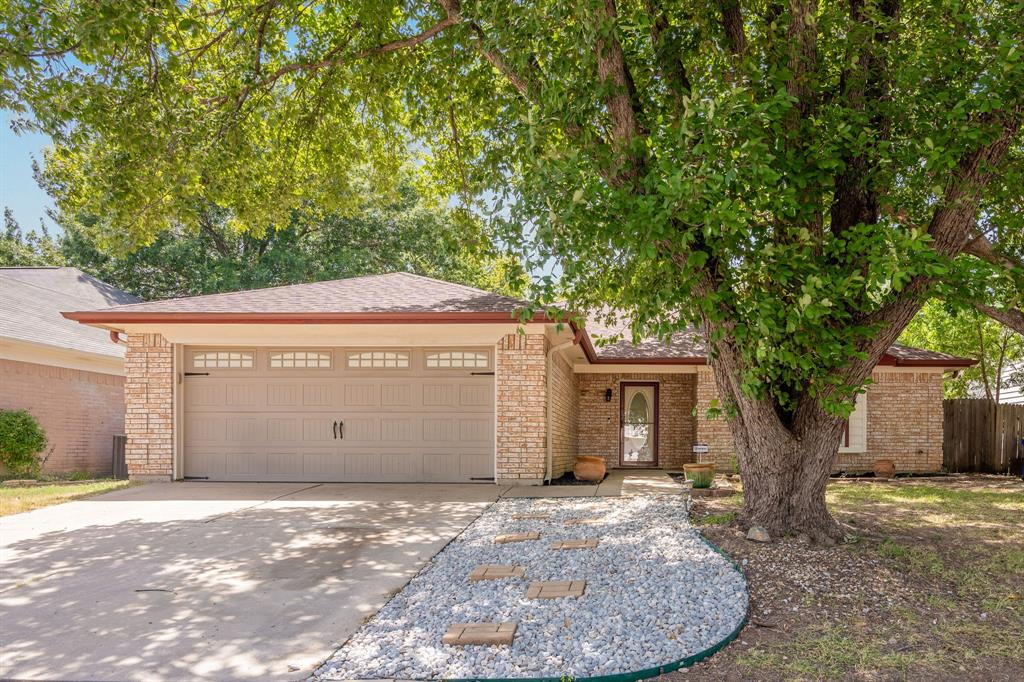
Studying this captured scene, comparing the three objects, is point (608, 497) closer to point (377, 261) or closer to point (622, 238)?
point (622, 238)

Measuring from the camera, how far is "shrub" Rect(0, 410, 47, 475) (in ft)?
45.1

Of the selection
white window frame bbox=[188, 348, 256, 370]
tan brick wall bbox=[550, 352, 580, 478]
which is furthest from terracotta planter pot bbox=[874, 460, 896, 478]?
white window frame bbox=[188, 348, 256, 370]

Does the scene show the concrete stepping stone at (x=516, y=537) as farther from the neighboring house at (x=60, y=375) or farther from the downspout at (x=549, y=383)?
the neighboring house at (x=60, y=375)

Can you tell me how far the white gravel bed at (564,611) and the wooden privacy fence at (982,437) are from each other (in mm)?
12154

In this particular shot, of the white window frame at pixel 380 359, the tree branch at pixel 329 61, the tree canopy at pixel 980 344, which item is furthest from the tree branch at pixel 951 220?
the tree canopy at pixel 980 344

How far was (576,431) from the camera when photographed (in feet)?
53.4

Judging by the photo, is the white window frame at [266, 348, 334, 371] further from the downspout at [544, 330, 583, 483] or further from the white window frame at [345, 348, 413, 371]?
the downspout at [544, 330, 583, 483]

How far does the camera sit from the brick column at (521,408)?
11484 mm

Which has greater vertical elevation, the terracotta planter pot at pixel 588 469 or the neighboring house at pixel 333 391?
the neighboring house at pixel 333 391

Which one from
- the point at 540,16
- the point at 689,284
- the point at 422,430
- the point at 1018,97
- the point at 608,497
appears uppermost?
the point at 540,16

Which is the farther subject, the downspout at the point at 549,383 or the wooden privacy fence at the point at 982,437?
the wooden privacy fence at the point at 982,437

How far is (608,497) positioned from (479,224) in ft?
16.7

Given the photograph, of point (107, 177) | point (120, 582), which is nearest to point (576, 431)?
point (107, 177)

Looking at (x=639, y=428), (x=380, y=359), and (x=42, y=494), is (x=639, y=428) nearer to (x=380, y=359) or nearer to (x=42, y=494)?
(x=380, y=359)
